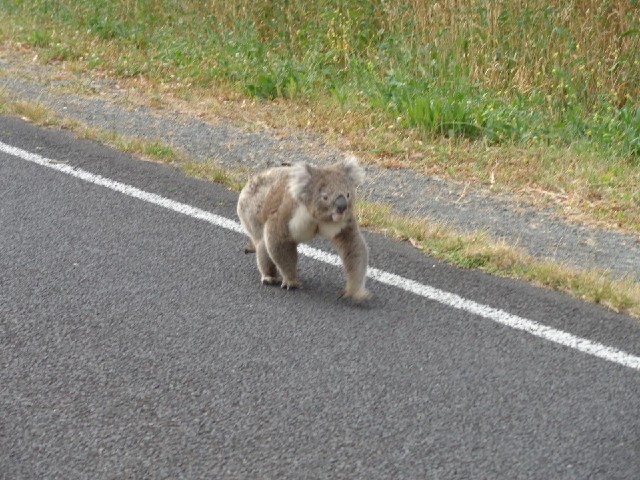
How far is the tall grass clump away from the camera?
31.3 feet

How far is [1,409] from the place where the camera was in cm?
474

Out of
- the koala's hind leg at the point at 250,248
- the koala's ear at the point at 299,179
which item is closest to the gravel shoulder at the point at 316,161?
the koala's hind leg at the point at 250,248

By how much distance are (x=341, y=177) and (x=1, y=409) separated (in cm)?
212

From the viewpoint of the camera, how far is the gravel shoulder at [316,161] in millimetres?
7102

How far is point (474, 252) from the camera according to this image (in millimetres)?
6684

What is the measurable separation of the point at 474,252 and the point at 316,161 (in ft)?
7.85

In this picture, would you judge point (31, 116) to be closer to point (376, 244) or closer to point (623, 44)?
point (376, 244)

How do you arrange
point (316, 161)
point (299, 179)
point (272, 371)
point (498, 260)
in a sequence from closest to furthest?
point (272, 371), point (299, 179), point (498, 260), point (316, 161)

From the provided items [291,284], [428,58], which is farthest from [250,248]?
[428,58]

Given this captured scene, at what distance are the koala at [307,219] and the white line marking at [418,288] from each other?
0.32m

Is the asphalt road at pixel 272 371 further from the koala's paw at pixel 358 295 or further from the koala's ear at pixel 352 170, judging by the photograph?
the koala's ear at pixel 352 170

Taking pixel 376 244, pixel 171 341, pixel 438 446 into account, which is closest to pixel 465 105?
pixel 376 244

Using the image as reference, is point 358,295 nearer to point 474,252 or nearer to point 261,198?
point 261,198

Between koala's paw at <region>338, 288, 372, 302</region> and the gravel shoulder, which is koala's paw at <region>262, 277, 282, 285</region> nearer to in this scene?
koala's paw at <region>338, 288, 372, 302</region>
